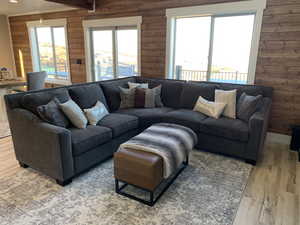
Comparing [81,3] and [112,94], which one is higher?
[81,3]

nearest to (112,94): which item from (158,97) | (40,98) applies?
(158,97)

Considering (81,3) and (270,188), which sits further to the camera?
(81,3)

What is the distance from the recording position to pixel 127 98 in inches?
153

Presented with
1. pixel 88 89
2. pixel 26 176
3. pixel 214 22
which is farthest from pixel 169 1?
pixel 26 176

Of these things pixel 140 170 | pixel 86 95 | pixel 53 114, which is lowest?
pixel 140 170

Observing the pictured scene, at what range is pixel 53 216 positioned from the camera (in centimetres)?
196

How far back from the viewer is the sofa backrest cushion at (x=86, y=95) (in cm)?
315

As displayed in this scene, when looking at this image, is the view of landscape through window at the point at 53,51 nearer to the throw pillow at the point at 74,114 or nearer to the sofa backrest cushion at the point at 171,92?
the sofa backrest cushion at the point at 171,92

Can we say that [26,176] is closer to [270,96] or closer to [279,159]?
[279,159]

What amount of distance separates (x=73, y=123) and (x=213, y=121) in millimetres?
1978

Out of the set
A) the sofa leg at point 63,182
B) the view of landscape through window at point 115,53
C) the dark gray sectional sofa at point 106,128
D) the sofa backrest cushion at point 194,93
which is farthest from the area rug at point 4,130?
the sofa backrest cushion at point 194,93

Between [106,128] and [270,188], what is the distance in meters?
2.10

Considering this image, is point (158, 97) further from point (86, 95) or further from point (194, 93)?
point (86, 95)

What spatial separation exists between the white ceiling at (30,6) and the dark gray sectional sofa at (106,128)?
3.22 metres
